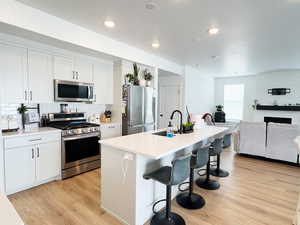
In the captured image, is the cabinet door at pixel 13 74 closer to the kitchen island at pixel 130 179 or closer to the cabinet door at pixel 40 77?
the cabinet door at pixel 40 77

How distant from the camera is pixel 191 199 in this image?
8.02ft

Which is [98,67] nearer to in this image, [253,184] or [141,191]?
[141,191]

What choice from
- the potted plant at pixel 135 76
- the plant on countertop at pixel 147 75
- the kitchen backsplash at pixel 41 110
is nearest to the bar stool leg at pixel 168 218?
the kitchen backsplash at pixel 41 110

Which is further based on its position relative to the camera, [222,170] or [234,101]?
[234,101]

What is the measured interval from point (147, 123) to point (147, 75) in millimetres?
1269

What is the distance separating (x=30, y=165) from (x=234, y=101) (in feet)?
26.9

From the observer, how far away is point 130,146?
1911 mm

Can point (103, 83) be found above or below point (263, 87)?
below

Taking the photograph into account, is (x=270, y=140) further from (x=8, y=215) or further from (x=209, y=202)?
(x=8, y=215)

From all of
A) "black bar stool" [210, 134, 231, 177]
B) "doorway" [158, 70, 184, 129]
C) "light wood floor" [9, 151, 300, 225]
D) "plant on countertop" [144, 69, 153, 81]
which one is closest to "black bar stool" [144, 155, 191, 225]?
"light wood floor" [9, 151, 300, 225]

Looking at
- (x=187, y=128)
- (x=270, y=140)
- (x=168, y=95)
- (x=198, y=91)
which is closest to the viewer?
(x=187, y=128)

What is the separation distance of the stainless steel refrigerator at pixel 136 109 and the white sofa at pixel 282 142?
2.97 m

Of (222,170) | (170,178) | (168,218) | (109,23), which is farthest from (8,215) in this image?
(222,170)

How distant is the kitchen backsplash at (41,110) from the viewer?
2.77 meters
